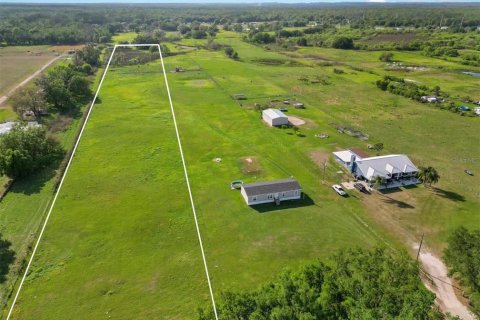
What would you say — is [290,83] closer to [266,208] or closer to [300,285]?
[266,208]

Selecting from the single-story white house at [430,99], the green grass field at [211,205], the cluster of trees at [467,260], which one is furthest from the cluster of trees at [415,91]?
the cluster of trees at [467,260]

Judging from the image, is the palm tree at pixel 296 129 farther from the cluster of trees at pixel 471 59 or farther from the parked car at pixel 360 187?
the cluster of trees at pixel 471 59

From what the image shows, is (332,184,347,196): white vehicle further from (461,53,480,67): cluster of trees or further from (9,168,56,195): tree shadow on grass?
(461,53,480,67): cluster of trees

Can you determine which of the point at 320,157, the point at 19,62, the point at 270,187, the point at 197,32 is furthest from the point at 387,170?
the point at 197,32

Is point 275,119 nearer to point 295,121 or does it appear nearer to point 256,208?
point 295,121

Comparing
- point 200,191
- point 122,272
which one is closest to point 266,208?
point 200,191

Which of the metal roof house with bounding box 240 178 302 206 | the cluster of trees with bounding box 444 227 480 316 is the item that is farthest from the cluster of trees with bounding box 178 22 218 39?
the cluster of trees with bounding box 444 227 480 316
